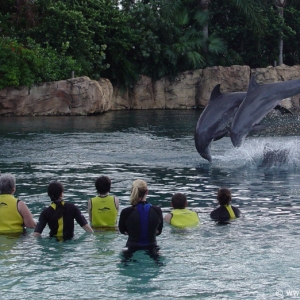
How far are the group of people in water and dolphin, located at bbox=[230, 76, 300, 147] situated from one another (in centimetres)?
530

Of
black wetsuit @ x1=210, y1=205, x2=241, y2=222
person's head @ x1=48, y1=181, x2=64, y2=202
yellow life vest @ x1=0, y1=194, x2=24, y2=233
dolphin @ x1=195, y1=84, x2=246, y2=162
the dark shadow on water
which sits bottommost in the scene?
the dark shadow on water

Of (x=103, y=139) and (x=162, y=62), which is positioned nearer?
(x=103, y=139)

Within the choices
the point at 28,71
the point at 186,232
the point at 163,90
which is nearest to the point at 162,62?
the point at 163,90

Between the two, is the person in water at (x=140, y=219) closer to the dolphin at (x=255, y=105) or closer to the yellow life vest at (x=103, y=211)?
the yellow life vest at (x=103, y=211)

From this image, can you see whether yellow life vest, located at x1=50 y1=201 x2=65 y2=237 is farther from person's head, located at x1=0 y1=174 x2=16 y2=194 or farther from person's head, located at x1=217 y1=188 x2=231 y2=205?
person's head, located at x1=217 y1=188 x2=231 y2=205

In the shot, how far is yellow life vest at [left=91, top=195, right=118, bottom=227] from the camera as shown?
8.56 m

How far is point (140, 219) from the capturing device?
7.45 m

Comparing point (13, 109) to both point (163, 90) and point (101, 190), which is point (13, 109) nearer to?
point (163, 90)

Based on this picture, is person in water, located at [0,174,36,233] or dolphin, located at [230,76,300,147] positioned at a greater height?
dolphin, located at [230,76,300,147]

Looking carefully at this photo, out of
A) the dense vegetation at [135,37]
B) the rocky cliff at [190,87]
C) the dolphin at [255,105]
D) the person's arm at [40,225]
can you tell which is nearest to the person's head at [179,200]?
A: the person's arm at [40,225]

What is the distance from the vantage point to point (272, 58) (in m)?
39.1

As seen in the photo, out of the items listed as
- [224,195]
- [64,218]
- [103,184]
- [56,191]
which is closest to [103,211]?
[103,184]

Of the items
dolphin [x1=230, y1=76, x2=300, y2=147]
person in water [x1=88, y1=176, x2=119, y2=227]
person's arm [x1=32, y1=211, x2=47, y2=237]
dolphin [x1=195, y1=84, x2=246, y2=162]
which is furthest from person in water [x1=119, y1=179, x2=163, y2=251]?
dolphin [x1=195, y1=84, x2=246, y2=162]

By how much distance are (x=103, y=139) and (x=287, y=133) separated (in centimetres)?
624
